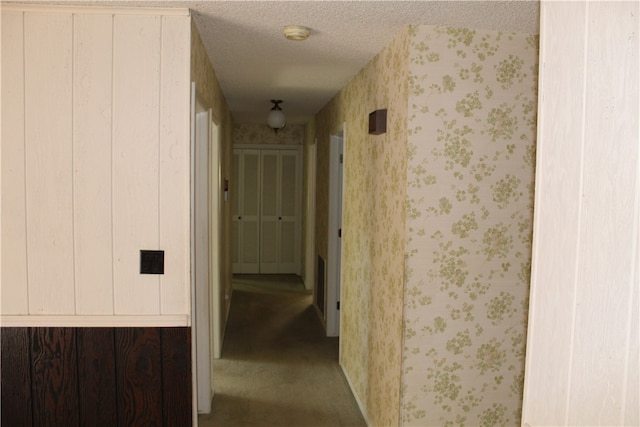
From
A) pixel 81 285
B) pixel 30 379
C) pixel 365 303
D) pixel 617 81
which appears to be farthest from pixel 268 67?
pixel 617 81

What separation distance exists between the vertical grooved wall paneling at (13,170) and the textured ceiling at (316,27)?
1.05 ft

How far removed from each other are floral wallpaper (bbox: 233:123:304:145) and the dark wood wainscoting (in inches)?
222

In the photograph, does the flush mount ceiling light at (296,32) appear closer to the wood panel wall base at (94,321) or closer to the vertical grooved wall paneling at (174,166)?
the vertical grooved wall paneling at (174,166)

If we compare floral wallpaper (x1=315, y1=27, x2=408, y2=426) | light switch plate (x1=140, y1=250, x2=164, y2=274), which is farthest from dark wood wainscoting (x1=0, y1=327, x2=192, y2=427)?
floral wallpaper (x1=315, y1=27, x2=408, y2=426)

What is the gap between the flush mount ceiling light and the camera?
2.57 metres

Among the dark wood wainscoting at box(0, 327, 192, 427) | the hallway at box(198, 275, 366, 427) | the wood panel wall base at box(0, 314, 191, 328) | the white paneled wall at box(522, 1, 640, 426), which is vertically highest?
the white paneled wall at box(522, 1, 640, 426)

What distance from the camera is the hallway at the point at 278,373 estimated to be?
3.45 m

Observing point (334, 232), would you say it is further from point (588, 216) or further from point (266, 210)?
point (588, 216)

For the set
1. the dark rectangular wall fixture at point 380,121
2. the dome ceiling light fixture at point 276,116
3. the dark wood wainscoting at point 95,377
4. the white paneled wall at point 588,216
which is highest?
the dome ceiling light fixture at point 276,116

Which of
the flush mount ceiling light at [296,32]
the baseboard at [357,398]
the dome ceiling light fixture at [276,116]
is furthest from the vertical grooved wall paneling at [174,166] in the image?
the dome ceiling light fixture at [276,116]

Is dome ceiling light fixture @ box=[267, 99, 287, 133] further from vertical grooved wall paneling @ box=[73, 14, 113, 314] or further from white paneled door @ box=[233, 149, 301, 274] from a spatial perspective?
vertical grooved wall paneling @ box=[73, 14, 113, 314]

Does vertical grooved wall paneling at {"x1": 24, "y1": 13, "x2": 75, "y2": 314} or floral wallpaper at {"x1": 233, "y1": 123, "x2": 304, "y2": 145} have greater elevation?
floral wallpaper at {"x1": 233, "y1": 123, "x2": 304, "y2": 145}

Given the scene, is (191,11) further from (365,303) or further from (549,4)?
(365,303)

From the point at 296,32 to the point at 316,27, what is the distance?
0.34ft
